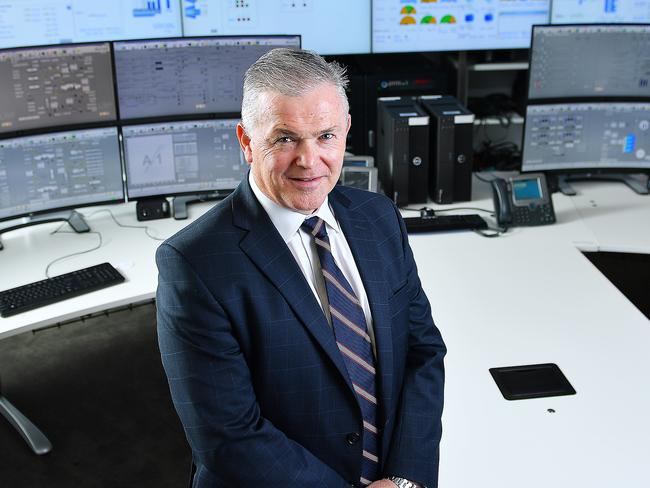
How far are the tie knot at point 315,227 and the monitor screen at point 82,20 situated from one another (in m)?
2.62

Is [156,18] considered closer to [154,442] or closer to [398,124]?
[398,124]

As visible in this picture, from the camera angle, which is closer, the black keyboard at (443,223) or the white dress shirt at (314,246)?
the white dress shirt at (314,246)

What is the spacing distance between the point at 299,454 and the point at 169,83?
174cm

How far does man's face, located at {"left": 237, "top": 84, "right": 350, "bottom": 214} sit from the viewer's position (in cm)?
126

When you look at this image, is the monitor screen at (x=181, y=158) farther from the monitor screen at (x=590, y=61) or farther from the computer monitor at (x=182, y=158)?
the monitor screen at (x=590, y=61)

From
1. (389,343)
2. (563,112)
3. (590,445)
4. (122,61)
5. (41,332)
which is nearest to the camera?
(389,343)

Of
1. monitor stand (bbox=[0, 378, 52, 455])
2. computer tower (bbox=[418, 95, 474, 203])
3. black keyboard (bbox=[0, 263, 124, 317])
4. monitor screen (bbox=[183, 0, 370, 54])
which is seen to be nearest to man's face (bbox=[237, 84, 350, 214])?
black keyboard (bbox=[0, 263, 124, 317])

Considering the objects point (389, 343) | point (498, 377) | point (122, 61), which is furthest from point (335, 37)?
point (389, 343)

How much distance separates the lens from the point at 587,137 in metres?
3.10

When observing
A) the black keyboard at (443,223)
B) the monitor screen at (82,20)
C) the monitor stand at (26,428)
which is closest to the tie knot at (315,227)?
the black keyboard at (443,223)

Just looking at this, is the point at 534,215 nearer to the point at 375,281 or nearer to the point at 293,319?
the point at 375,281

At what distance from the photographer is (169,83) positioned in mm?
2807

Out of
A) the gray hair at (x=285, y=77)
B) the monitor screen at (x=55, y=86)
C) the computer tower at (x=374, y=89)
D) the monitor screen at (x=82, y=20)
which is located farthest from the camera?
the monitor screen at (x=82, y=20)

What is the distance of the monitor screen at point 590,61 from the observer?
9.73 ft
